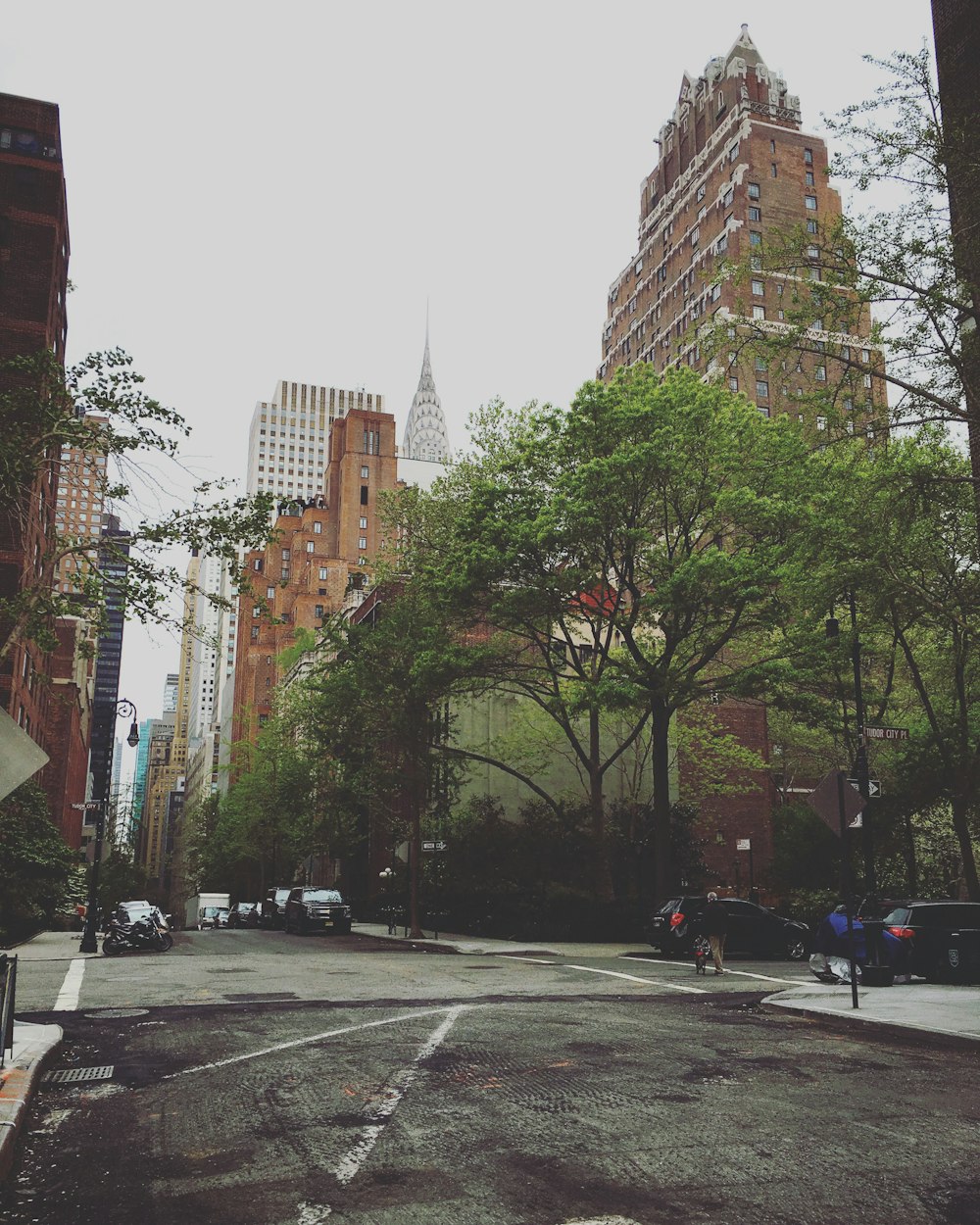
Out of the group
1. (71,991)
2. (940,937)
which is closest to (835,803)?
(940,937)

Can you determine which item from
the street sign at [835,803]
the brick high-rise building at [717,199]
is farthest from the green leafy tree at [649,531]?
the brick high-rise building at [717,199]

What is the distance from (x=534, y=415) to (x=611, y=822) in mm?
19360

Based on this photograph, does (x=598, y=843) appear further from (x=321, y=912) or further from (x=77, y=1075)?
(x=77, y=1075)

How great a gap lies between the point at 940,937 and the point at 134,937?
21054 mm

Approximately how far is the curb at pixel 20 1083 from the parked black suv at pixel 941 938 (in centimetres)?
1426

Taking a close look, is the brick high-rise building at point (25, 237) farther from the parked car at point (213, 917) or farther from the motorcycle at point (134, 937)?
the parked car at point (213, 917)

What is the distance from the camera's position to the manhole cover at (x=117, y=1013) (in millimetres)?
13008

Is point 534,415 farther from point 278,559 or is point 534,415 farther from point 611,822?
point 278,559

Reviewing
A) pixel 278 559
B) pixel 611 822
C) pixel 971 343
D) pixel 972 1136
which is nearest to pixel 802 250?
pixel 971 343

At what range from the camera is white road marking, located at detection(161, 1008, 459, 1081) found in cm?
918

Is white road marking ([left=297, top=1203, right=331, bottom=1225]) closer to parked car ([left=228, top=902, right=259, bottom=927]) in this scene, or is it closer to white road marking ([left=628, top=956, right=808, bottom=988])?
white road marking ([left=628, top=956, right=808, bottom=988])

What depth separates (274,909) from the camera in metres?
47.6

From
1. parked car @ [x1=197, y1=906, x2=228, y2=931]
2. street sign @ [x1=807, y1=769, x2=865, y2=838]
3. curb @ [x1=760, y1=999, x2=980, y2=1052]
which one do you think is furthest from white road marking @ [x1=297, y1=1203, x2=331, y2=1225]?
parked car @ [x1=197, y1=906, x2=228, y2=931]

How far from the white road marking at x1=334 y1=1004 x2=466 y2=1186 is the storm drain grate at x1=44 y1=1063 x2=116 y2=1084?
2634 mm
